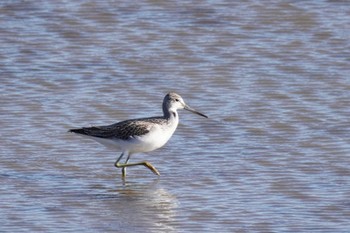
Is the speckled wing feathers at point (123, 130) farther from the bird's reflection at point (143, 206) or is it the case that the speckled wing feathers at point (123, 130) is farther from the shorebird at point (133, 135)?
the bird's reflection at point (143, 206)

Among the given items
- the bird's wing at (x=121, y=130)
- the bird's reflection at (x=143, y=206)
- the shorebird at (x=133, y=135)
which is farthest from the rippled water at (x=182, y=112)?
the bird's wing at (x=121, y=130)

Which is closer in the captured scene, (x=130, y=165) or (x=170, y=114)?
(x=130, y=165)

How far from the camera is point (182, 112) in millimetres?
12992

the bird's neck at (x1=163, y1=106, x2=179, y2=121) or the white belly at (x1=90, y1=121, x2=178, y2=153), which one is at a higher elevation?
the bird's neck at (x1=163, y1=106, x2=179, y2=121)

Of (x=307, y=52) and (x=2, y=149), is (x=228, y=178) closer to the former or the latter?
(x=2, y=149)

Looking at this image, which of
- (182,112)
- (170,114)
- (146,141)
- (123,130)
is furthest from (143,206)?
(182,112)

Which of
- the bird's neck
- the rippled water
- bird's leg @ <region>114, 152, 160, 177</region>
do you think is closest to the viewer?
the rippled water

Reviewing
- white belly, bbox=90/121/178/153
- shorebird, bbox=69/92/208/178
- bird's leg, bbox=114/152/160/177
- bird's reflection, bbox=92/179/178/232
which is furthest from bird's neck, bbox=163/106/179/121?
bird's reflection, bbox=92/179/178/232

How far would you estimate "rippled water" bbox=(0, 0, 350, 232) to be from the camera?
9.44 m

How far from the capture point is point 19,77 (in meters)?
13.9

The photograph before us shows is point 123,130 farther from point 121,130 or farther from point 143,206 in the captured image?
point 143,206

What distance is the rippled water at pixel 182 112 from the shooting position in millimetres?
9438

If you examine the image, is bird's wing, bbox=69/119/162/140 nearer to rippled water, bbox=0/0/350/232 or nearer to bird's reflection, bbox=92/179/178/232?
rippled water, bbox=0/0/350/232

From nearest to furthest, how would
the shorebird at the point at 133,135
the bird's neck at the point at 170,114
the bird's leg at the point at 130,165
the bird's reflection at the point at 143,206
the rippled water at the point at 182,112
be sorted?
1. the bird's reflection at the point at 143,206
2. the rippled water at the point at 182,112
3. the bird's leg at the point at 130,165
4. the shorebird at the point at 133,135
5. the bird's neck at the point at 170,114
